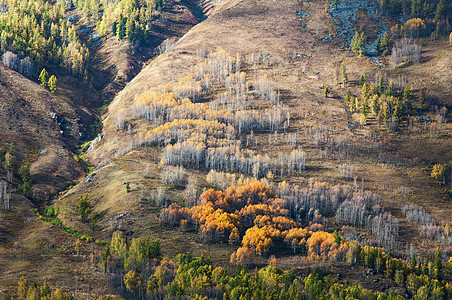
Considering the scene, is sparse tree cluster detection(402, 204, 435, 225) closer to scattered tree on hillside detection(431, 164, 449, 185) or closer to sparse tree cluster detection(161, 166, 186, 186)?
scattered tree on hillside detection(431, 164, 449, 185)

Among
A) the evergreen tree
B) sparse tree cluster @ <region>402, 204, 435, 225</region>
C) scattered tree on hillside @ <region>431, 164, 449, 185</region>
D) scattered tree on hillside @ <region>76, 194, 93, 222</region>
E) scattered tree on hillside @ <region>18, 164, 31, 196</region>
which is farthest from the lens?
scattered tree on hillside @ <region>431, 164, 449, 185</region>

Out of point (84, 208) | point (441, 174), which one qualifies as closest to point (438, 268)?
→ point (441, 174)

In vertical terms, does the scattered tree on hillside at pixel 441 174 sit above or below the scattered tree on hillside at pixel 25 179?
below

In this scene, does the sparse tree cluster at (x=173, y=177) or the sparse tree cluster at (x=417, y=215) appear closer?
the sparse tree cluster at (x=417, y=215)

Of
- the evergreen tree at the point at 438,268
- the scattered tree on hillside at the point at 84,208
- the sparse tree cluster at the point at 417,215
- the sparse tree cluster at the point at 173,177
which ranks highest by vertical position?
the sparse tree cluster at the point at 173,177

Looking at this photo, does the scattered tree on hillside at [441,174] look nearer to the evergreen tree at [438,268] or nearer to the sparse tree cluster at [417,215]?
the sparse tree cluster at [417,215]

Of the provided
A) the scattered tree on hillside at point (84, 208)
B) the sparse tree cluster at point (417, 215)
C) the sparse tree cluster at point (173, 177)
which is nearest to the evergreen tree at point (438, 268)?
the sparse tree cluster at point (417, 215)

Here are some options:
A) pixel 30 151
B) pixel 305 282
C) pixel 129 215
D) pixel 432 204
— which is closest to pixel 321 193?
pixel 432 204

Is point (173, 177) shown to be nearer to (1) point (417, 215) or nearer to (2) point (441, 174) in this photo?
(1) point (417, 215)

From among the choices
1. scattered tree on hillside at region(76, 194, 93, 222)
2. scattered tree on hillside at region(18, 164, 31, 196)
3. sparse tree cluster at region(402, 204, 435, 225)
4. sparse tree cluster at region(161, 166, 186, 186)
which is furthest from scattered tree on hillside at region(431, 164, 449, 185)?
A: scattered tree on hillside at region(18, 164, 31, 196)

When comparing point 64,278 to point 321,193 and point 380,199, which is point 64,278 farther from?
point 380,199

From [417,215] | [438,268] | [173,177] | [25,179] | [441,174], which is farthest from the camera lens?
[441,174]
